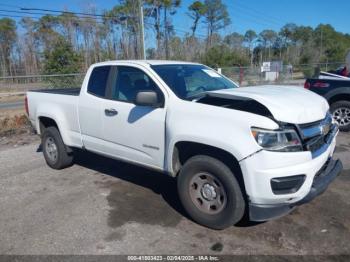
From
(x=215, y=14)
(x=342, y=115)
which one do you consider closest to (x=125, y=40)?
(x=215, y=14)

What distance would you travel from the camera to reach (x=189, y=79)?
435cm

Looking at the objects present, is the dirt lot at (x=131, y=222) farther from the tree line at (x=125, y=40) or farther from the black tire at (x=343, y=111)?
the tree line at (x=125, y=40)

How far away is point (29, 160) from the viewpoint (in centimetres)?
645

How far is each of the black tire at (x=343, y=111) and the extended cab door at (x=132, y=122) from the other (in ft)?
18.1

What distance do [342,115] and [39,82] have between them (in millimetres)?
21390

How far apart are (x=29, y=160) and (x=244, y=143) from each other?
4.99 meters

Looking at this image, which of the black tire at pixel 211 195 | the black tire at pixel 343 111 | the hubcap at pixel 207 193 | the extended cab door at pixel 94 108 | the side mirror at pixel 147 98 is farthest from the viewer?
the black tire at pixel 343 111

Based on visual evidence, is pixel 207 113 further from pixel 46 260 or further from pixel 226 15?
pixel 226 15

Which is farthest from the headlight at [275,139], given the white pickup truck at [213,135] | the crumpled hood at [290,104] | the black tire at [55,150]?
the black tire at [55,150]

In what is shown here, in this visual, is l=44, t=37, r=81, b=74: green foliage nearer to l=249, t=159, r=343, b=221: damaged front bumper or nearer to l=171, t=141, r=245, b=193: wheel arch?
l=171, t=141, r=245, b=193: wheel arch

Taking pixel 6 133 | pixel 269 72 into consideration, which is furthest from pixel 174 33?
pixel 6 133

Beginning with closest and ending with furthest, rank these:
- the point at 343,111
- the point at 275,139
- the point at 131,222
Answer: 1. the point at 275,139
2. the point at 131,222
3. the point at 343,111

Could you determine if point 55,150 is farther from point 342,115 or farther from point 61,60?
point 61,60

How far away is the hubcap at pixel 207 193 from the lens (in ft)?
11.2
